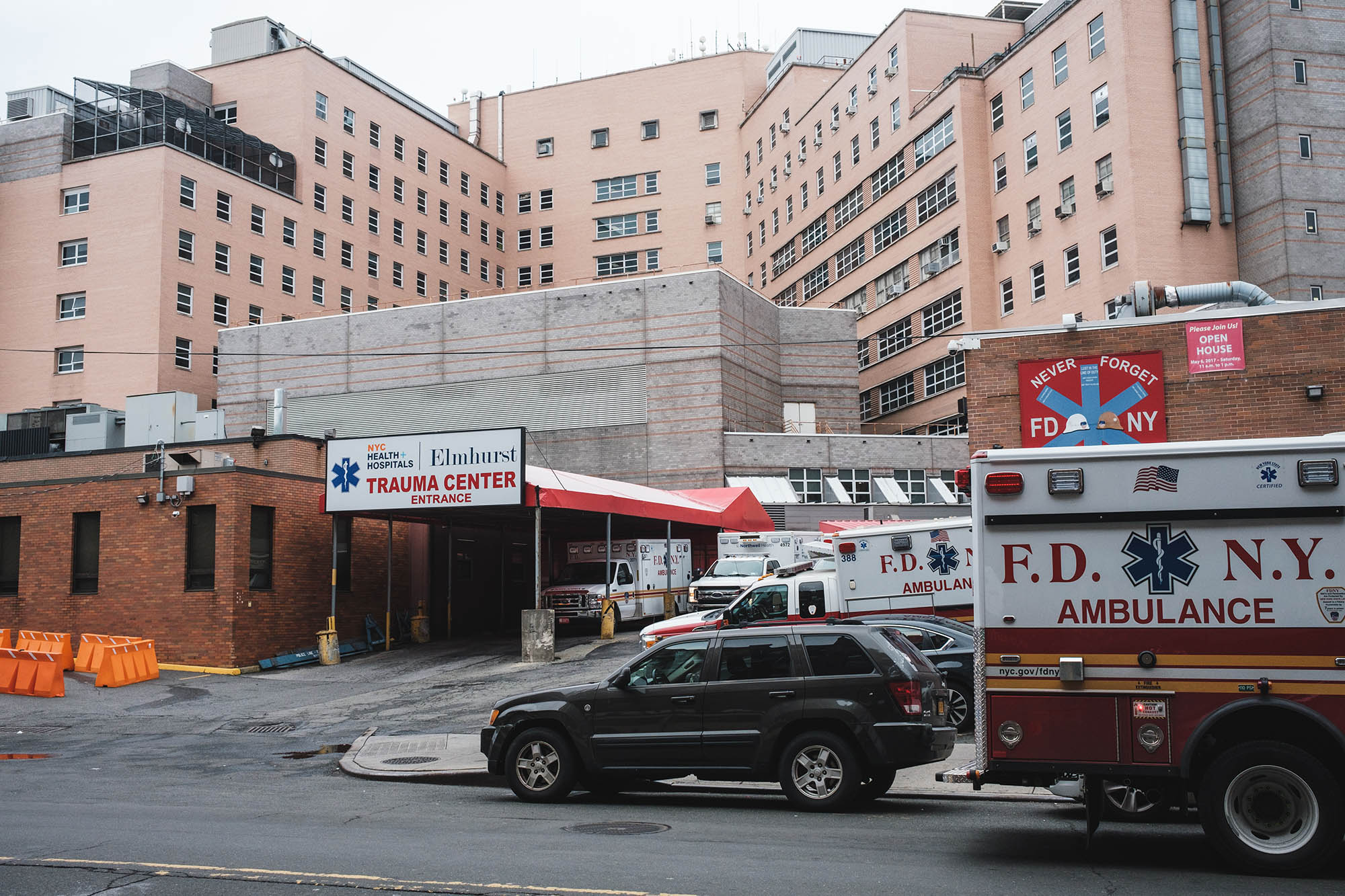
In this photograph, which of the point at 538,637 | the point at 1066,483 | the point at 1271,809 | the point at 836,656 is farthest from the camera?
the point at 538,637

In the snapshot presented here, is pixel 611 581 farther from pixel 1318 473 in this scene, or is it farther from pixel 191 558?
pixel 1318 473

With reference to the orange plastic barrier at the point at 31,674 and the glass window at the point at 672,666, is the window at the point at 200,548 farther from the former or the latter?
the glass window at the point at 672,666

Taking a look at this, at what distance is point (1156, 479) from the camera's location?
8008 mm

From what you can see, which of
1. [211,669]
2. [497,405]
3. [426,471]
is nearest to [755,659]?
[426,471]

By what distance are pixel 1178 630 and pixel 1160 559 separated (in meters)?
0.50

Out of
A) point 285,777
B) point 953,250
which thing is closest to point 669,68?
point 953,250

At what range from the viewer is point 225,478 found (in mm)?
25891

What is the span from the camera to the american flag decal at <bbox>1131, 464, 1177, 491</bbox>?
7.98m

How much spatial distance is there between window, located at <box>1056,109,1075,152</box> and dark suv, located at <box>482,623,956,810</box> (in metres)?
45.6

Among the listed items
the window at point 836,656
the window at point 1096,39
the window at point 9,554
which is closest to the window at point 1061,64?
the window at point 1096,39

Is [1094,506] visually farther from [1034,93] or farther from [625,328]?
[1034,93]

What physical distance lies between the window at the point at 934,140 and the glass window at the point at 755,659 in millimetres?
51529

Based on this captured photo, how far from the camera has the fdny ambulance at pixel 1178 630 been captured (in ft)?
24.6

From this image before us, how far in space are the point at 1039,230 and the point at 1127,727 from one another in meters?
48.3
